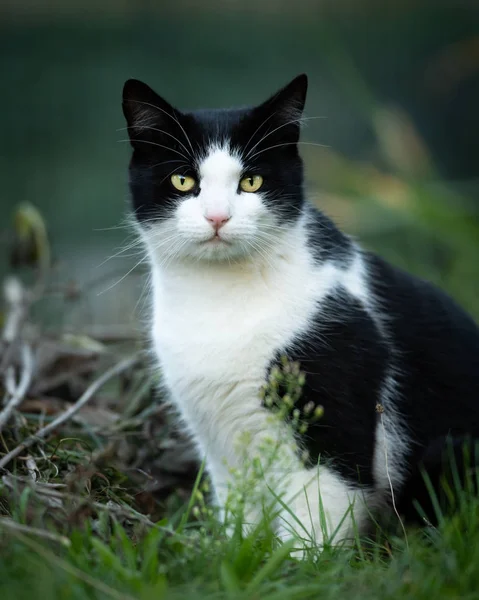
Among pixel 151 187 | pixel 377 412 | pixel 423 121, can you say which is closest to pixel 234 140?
pixel 151 187

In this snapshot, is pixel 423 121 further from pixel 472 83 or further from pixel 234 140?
pixel 234 140

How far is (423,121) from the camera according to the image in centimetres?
597

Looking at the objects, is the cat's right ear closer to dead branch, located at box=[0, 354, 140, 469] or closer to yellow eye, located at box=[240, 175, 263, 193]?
yellow eye, located at box=[240, 175, 263, 193]

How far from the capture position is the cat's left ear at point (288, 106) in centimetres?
213

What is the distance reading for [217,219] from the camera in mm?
1991

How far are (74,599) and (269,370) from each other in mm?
852

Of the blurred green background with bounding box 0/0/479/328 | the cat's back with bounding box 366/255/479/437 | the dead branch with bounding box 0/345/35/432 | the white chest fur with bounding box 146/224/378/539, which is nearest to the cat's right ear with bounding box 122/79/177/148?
the white chest fur with bounding box 146/224/378/539

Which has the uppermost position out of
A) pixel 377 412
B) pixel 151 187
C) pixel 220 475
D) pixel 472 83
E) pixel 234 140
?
pixel 472 83

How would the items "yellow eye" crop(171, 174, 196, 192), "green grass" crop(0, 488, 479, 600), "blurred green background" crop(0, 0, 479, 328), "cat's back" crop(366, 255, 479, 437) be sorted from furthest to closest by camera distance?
1. "blurred green background" crop(0, 0, 479, 328)
2. "cat's back" crop(366, 255, 479, 437)
3. "yellow eye" crop(171, 174, 196, 192)
4. "green grass" crop(0, 488, 479, 600)

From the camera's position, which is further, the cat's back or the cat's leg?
A: the cat's back

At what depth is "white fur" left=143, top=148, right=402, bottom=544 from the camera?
2.03 metres

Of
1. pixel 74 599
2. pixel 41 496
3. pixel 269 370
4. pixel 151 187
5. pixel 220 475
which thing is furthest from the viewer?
pixel 220 475

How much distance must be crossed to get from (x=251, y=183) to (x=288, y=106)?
25cm

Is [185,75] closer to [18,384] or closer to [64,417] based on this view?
[18,384]
